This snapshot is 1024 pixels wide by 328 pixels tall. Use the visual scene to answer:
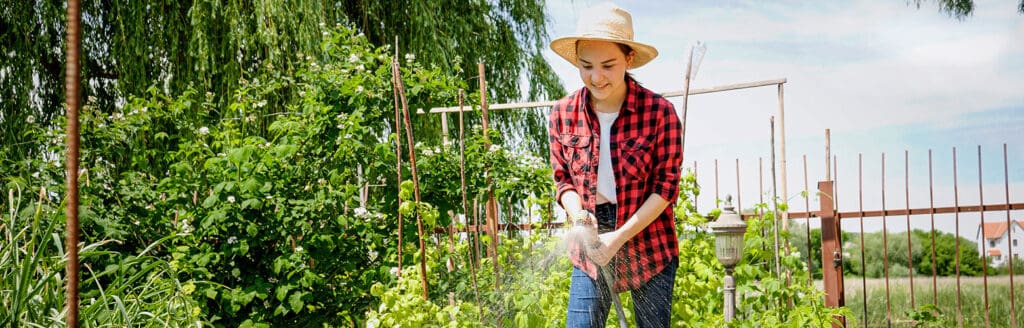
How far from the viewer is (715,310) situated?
3.41m

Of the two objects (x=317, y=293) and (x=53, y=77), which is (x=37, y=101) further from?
(x=317, y=293)

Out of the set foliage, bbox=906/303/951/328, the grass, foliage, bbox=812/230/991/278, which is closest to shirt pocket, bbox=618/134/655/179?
foliage, bbox=906/303/951/328

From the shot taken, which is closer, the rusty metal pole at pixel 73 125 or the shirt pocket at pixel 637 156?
the rusty metal pole at pixel 73 125

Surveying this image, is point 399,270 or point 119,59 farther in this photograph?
point 119,59

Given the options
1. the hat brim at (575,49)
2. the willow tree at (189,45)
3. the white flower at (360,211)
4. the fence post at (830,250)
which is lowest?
the fence post at (830,250)

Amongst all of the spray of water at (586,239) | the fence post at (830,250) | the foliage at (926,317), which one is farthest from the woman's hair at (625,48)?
→ the fence post at (830,250)

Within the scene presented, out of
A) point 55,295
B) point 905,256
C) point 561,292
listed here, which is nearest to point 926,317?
point 561,292

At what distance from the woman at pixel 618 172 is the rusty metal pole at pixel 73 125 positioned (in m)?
1.38

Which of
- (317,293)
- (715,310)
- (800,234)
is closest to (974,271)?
(800,234)

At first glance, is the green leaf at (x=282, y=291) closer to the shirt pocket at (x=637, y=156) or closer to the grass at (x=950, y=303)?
the shirt pocket at (x=637, y=156)

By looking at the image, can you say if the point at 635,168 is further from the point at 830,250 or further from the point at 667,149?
the point at 830,250

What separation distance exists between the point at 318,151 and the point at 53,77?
318 cm

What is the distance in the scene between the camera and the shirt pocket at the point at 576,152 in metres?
2.06

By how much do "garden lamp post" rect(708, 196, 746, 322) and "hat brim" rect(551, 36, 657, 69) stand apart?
1482mm
